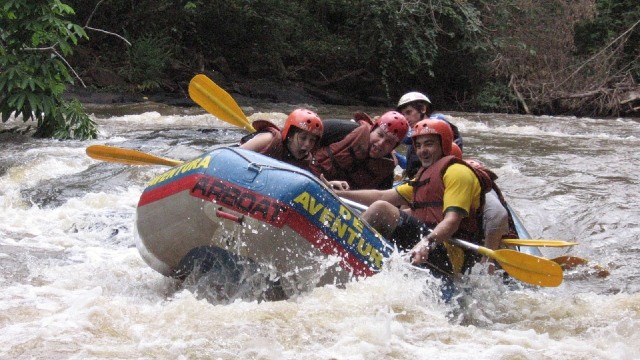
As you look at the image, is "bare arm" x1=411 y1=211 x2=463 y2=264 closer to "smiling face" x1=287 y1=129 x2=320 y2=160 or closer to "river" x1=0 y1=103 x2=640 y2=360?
"river" x1=0 y1=103 x2=640 y2=360

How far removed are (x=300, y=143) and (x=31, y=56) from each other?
5.04m

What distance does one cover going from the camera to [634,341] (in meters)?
3.85

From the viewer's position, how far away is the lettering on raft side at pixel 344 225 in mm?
4008

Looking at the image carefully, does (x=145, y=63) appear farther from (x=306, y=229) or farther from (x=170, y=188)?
(x=306, y=229)

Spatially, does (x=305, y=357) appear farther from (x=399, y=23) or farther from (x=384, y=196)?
(x=399, y=23)

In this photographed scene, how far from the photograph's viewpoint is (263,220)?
13.0 ft

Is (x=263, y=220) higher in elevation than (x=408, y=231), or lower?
higher

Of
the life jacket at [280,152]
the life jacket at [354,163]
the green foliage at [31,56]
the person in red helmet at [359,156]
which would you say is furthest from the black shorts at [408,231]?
the green foliage at [31,56]

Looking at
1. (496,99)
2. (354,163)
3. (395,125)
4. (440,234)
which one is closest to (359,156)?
(354,163)

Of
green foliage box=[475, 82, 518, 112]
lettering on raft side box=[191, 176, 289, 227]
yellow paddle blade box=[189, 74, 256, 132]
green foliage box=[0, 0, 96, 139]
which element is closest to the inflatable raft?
lettering on raft side box=[191, 176, 289, 227]

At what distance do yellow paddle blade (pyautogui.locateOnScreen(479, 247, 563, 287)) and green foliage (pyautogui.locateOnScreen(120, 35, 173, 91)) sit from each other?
12.0 metres

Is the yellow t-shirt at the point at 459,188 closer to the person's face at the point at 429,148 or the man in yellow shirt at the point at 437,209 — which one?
the man in yellow shirt at the point at 437,209

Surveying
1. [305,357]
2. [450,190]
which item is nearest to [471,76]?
[450,190]

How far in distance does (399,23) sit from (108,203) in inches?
431
